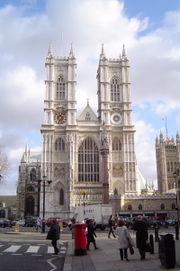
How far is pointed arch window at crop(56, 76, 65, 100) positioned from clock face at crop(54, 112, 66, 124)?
3995 mm

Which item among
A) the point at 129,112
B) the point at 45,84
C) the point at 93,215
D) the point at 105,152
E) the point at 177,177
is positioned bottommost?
the point at 93,215

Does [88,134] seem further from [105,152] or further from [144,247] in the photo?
[144,247]

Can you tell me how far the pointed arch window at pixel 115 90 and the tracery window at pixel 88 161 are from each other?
36.0 feet

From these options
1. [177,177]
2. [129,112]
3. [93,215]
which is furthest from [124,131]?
[93,215]

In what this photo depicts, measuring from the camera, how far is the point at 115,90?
7412 cm

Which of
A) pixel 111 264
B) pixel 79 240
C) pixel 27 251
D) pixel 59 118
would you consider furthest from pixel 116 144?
pixel 111 264

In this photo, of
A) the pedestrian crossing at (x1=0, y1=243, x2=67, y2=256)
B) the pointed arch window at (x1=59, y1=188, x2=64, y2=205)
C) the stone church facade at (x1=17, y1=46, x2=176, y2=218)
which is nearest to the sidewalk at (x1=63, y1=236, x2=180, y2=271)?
the pedestrian crossing at (x1=0, y1=243, x2=67, y2=256)

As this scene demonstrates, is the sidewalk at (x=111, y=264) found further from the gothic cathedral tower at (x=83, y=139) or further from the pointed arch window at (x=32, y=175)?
the pointed arch window at (x=32, y=175)

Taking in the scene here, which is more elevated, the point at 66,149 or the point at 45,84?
the point at 45,84

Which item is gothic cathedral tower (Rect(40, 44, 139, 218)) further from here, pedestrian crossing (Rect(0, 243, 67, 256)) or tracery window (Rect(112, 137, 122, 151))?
pedestrian crossing (Rect(0, 243, 67, 256))

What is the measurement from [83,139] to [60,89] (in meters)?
12.7

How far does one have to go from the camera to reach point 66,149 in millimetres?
68125

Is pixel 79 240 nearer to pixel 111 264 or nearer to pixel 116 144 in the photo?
pixel 111 264

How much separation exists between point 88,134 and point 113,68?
17.2m
